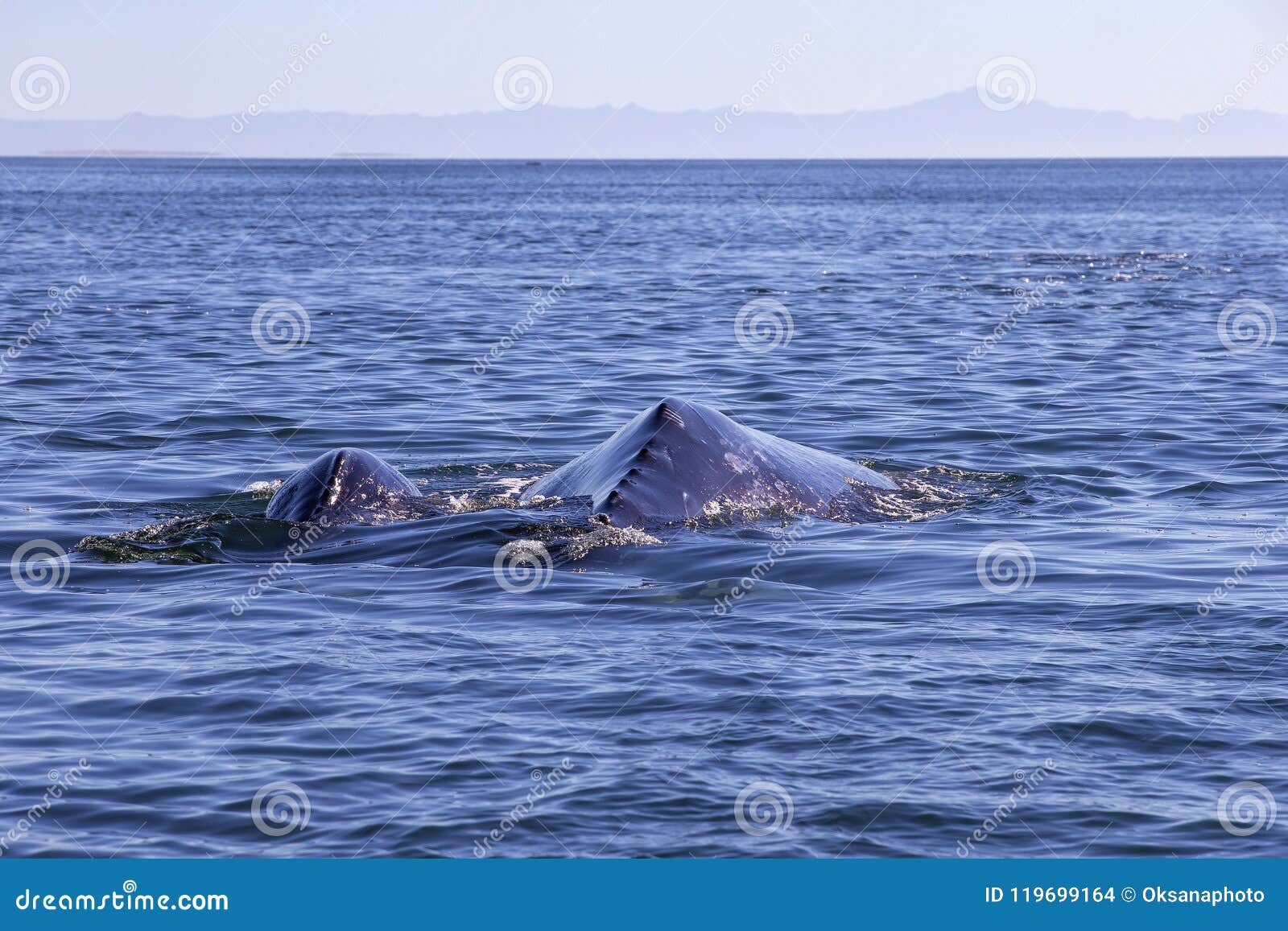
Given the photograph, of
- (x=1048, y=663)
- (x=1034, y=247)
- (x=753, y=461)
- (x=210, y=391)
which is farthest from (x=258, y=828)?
(x=1034, y=247)

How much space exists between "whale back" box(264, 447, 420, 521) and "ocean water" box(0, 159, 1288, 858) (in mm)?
279

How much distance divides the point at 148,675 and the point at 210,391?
477 inches

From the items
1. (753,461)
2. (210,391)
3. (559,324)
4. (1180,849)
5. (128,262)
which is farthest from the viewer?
(128,262)

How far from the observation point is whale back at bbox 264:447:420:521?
40.9 ft

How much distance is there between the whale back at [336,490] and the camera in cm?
1248

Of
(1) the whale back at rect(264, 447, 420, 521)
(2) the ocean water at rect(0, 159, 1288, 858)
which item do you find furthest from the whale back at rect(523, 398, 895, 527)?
(1) the whale back at rect(264, 447, 420, 521)

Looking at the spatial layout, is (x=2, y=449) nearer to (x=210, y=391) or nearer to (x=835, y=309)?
(x=210, y=391)

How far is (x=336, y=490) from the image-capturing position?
12.5m

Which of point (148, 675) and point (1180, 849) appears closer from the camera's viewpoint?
point (1180, 849)

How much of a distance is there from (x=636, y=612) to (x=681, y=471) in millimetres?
1768

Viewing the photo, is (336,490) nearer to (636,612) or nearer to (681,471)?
(681,471)

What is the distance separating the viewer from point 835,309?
32.1 meters

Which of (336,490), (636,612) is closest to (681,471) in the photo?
(636,612)

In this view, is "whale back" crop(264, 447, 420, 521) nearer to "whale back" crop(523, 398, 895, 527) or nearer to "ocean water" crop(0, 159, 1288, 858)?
"ocean water" crop(0, 159, 1288, 858)
